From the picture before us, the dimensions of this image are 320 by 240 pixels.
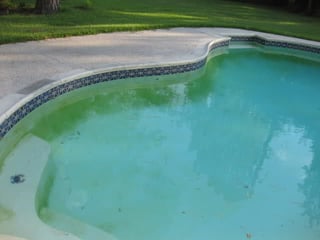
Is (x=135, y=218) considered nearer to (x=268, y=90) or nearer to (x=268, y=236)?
(x=268, y=236)

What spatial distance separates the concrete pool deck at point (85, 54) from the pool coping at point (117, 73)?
1.5 inches

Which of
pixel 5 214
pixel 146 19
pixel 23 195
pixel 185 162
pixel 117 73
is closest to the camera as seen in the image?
pixel 5 214

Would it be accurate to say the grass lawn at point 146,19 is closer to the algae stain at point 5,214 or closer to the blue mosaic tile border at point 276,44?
the blue mosaic tile border at point 276,44

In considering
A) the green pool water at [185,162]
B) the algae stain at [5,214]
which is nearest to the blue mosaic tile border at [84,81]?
the green pool water at [185,162]

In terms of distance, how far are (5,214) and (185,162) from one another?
1937mm

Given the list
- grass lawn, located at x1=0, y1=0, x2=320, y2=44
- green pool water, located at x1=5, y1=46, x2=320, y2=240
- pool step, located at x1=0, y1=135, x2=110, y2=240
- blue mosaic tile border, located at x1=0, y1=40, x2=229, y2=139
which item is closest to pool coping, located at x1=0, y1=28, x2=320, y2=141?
blue mosaic tile border, located at x1=0, y1=40, x2=229, y2=139

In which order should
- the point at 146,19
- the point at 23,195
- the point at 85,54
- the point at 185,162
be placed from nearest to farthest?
the point at 23,195 → the point at 185,162 → the point at 85,54 → the point at 146,19

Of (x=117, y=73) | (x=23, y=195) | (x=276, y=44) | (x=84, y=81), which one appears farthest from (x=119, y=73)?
(x=276, y=44)

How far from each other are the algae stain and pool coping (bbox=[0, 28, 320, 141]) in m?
0.99

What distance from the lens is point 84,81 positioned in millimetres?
5598

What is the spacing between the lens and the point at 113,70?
5.99 meters

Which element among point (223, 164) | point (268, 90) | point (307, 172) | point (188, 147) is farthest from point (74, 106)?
point (268, 90)

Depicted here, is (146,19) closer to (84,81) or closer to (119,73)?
(119,73)

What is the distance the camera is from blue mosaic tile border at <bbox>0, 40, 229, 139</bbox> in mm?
4197
